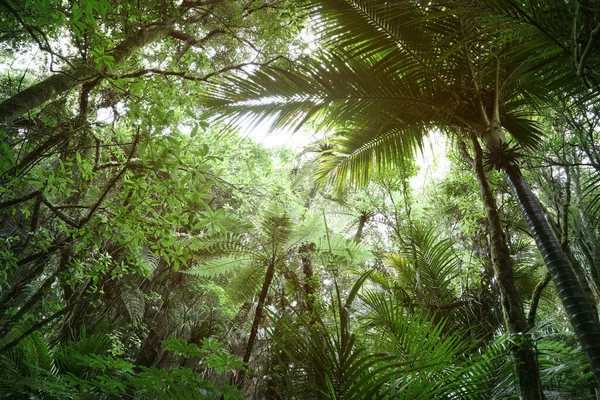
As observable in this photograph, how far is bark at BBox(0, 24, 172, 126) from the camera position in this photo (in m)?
2.55

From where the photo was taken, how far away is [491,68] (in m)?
3.10

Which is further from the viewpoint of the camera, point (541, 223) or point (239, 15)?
point (239, 15)

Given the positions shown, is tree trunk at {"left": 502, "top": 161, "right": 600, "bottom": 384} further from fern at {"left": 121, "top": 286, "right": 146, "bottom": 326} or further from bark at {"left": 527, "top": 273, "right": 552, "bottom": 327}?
fern at {"left": 121, "top": 286, "right": 146, "bottom": 326}

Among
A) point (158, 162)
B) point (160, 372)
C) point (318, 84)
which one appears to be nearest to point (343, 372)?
point (160, 372)

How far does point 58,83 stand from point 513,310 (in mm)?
3979


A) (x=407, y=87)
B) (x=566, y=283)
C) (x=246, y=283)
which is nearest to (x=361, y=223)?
(x=246, y=283)

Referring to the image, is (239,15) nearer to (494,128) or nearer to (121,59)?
(121,59)

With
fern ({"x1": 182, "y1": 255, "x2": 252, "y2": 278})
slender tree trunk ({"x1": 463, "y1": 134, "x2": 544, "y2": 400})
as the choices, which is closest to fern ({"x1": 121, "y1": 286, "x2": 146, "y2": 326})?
fern ({"x1": 182, "y1": 255, "x2": 252, "y2": 278})

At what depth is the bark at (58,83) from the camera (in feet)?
8.36

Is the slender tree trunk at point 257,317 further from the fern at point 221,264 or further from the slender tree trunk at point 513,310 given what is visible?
the slender tree trunk at point 513,310

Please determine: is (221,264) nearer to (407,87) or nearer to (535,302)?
(407,87)

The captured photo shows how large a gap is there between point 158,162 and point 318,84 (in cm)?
210

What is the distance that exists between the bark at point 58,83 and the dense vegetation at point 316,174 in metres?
0.02

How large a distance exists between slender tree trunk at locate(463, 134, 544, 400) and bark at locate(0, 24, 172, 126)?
298cm
